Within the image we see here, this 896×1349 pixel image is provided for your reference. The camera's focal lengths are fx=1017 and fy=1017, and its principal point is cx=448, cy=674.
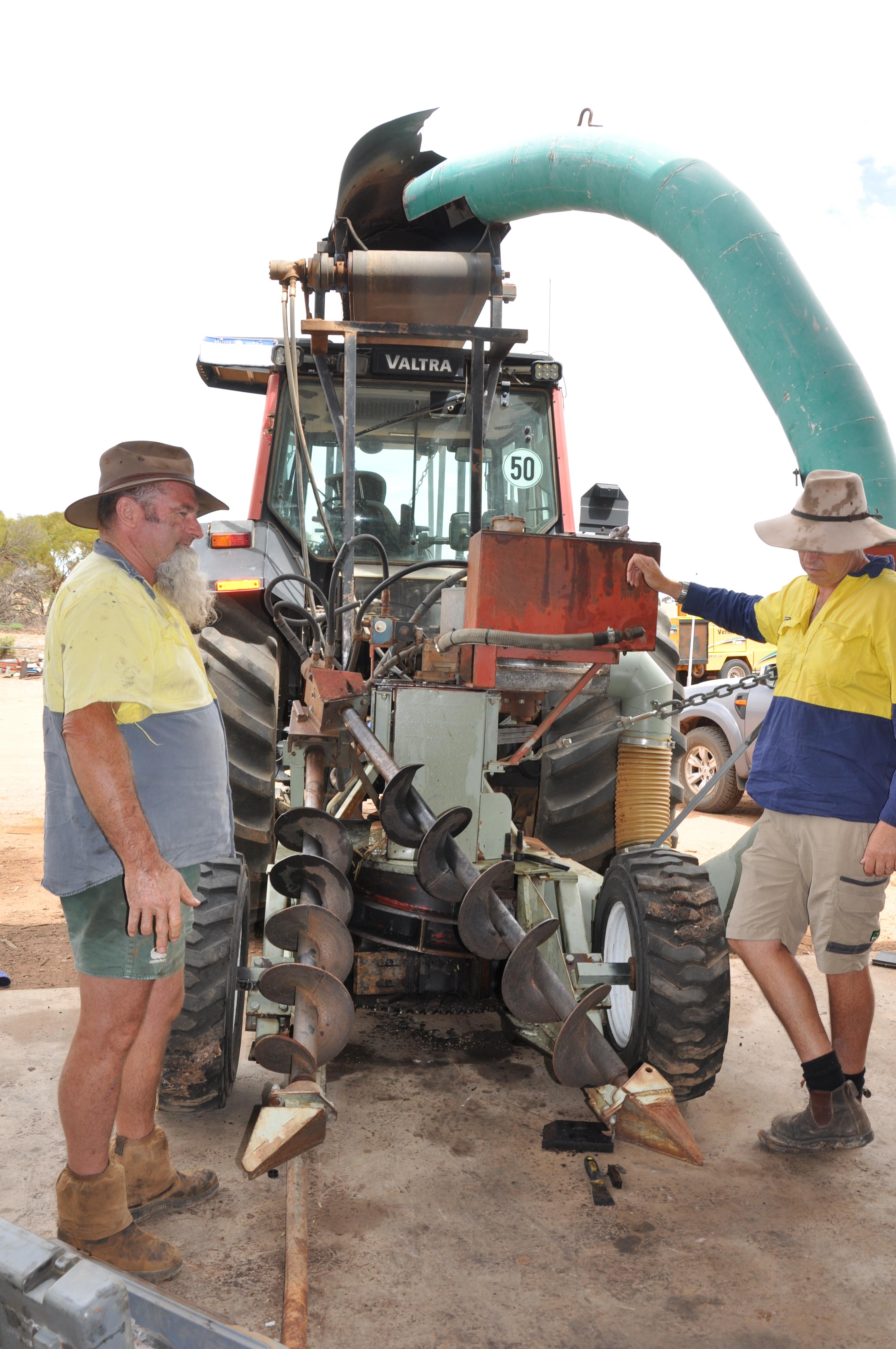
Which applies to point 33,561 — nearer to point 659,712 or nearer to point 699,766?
point 699,766

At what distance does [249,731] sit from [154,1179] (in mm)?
1842

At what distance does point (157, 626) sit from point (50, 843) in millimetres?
534

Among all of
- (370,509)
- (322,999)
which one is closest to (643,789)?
(370,509)

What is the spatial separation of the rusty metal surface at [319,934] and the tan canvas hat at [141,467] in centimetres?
118

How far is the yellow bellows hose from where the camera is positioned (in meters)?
4.15

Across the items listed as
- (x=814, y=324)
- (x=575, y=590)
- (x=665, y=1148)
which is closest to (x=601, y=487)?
(x=814, y=324)

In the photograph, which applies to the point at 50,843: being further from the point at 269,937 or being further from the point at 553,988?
the point at 553,988

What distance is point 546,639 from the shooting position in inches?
112

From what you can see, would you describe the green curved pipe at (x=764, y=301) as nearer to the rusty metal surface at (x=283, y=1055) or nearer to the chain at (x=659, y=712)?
the chain at (x=659, y=712)

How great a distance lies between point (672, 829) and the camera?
147 inches

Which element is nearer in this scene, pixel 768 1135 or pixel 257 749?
pixel 768 1135

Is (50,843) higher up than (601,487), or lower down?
lower down

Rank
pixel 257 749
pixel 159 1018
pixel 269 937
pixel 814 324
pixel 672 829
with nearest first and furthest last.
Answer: pixel 159 1018 → pixel 269 937 → pixel 814 324 → pixel 672 829 → pixel 257 749

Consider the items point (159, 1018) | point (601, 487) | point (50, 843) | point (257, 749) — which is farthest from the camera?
point (601, 487)
